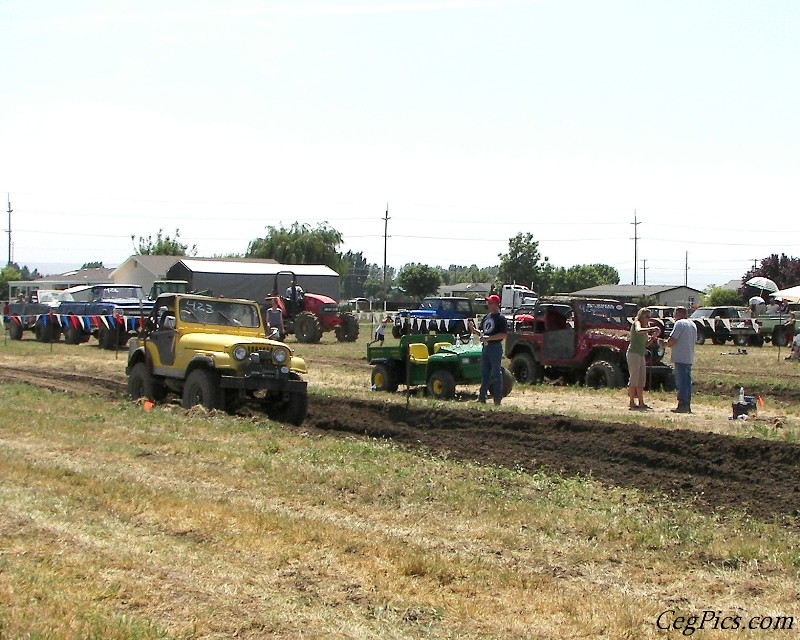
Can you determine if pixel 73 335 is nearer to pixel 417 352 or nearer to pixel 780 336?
pixel 417 352

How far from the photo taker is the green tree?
87562 mm

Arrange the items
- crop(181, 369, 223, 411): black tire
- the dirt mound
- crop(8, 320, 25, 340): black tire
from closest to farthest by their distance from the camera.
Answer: the dirt mound < crop(181, 369, 223, 411): black tire < crop(8, 320, 25, 340): black tire

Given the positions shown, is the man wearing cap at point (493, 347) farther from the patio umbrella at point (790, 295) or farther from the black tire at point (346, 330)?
the patio umbrella at point (790, 295)

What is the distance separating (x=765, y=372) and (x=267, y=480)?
17.2 m

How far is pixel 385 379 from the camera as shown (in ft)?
55.9

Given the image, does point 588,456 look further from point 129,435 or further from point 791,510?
point 129,435

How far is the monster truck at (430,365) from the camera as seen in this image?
15977mm

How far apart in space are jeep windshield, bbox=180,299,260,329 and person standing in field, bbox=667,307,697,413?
6.12 m

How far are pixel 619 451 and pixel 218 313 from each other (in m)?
6.61

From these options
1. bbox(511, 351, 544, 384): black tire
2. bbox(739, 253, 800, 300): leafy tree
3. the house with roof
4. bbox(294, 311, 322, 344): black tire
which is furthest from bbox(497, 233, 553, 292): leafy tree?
bbox(511, 351, 544, 384): black tire

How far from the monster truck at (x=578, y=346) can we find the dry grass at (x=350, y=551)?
850 cm

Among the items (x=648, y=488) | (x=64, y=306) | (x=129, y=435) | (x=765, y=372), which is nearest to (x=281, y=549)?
(x=648, y=488)

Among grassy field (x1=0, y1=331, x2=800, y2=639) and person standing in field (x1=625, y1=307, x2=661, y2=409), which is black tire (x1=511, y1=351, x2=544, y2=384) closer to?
person standing in field (x1=625, y1=307, x2=661, y2=409)

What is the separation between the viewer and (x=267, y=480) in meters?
9.17
